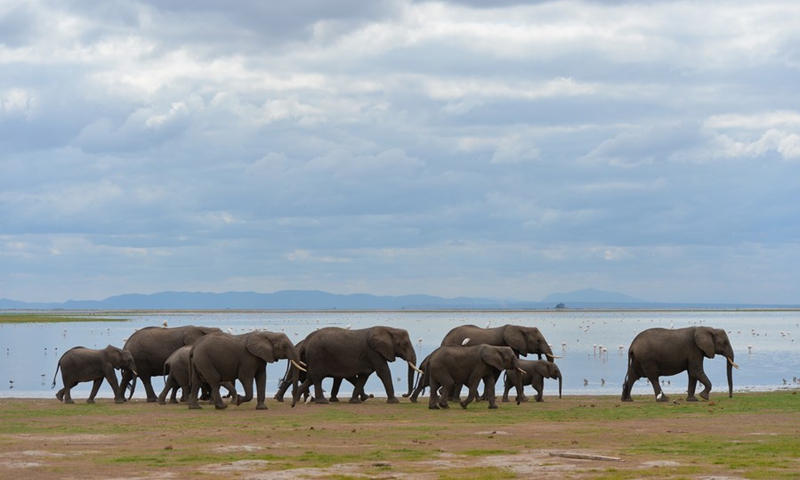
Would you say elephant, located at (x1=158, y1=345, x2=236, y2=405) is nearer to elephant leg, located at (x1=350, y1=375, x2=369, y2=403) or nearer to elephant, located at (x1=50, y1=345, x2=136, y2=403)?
elephant, located at (x1=50, y1=345, x2=136, y2=403)

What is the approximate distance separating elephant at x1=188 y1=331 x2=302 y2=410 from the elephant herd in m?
0.03

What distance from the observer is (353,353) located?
33.9m

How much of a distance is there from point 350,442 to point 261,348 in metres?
9.49

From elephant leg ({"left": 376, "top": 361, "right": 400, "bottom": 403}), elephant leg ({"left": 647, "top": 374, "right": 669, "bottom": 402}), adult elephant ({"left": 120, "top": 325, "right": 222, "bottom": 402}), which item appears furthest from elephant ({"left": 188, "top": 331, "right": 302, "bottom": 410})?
elephant leg ({"left": 647, "top": 374, "right": 669, "bottom": 402})

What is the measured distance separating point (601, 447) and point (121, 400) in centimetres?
1843

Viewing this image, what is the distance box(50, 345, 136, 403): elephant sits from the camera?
34.3m

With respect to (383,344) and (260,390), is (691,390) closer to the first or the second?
(383,344)

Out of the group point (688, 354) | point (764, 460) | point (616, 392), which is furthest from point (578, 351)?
point (764, 460)

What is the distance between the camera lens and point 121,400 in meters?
34.8

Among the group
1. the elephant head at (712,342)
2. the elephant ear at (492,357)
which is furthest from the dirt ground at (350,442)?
the elephant head at (712,342)

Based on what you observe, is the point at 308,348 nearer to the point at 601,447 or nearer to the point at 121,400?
the point at 121,400

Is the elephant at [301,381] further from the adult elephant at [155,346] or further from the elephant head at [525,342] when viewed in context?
the elephant head at [525,342]

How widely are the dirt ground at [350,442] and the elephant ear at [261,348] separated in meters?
1.43

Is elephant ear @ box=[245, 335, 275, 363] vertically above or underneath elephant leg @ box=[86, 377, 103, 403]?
above
